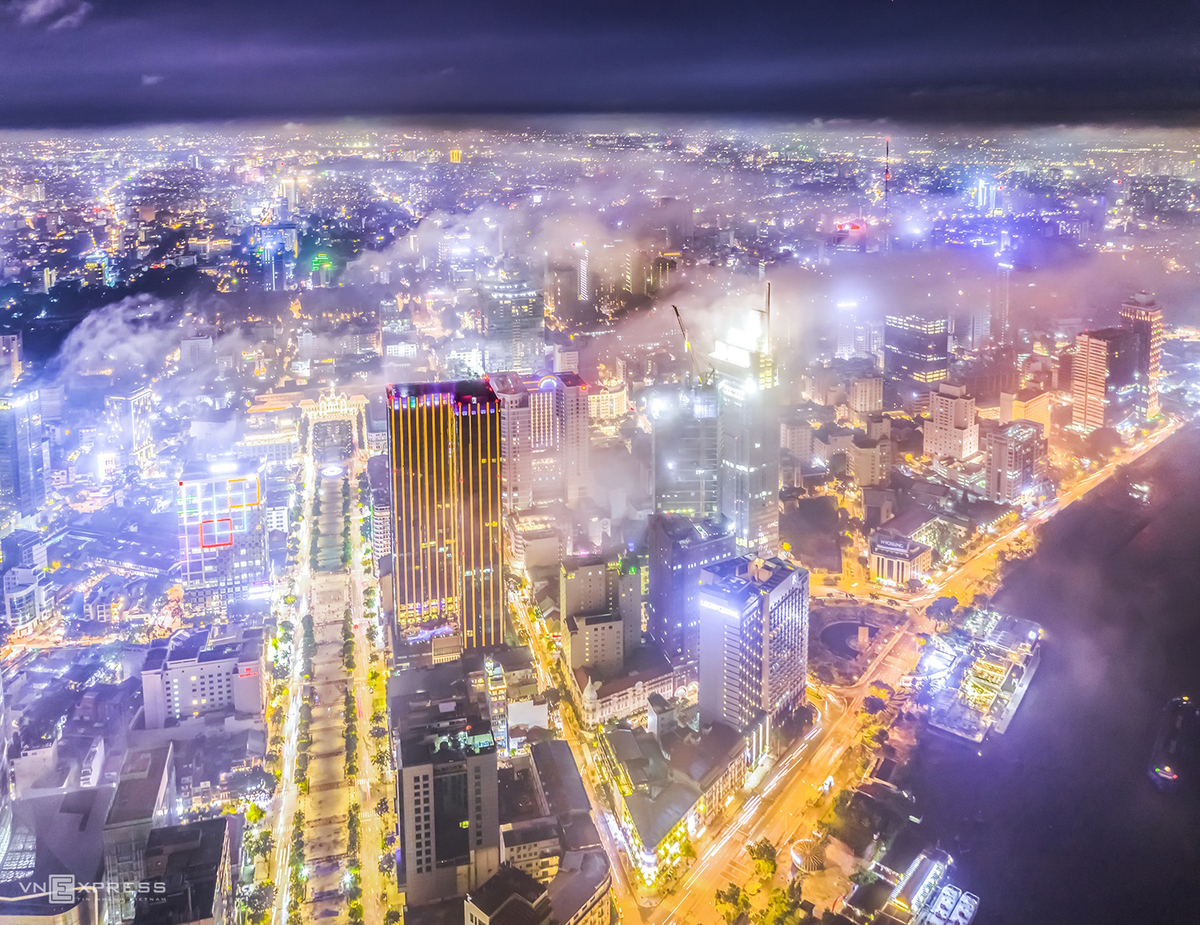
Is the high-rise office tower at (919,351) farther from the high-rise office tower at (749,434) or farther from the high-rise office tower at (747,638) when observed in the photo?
the high-rise office tower at (747,638)

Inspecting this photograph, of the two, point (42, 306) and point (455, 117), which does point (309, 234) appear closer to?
point (42, 306)

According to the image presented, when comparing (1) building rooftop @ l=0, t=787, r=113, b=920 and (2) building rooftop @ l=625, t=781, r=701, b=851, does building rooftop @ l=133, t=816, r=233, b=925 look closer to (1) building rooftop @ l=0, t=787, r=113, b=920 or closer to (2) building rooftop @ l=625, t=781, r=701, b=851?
(1) building rooftop @ l=0, t=787, r=113, b=920

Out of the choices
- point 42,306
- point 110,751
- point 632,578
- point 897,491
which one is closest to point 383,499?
point 632,578

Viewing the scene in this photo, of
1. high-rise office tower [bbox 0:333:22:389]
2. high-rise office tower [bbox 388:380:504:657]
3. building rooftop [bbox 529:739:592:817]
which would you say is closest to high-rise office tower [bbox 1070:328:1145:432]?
high-rise office tower [bbox 388:380:504:657]

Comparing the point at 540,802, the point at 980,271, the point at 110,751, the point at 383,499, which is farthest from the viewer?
the point at 980,271

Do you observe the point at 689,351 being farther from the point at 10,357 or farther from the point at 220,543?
the point at 10,357
